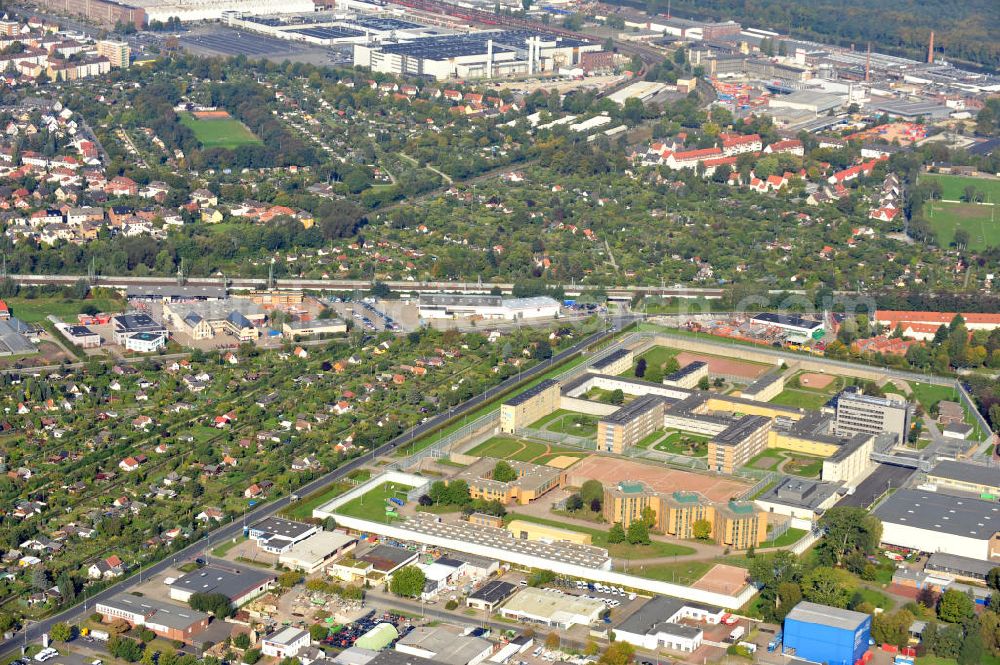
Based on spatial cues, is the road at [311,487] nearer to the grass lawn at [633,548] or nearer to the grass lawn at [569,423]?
the grass lawn at [569,423]

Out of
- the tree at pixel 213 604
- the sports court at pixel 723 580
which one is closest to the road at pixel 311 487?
the tree at pixel 213 604

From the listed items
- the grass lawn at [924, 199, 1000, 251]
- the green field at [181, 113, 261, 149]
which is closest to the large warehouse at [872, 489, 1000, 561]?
the grass lawn at [924, 199, 1000, 251]

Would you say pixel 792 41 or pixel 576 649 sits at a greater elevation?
pixel 792 41

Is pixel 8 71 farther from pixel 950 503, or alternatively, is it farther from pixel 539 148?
pixel 950 503

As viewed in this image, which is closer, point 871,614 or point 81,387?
point 871,614

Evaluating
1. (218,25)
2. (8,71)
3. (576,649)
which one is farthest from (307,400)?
(218,25)

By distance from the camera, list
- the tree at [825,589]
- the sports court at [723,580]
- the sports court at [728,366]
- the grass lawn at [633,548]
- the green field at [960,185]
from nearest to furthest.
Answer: the tree at [825,589]
the sports court at [723,580]
the grass lawn at [633,548]
the sports court at [728,366]
the green field at [960,185]

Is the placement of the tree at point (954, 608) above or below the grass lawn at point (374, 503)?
above
